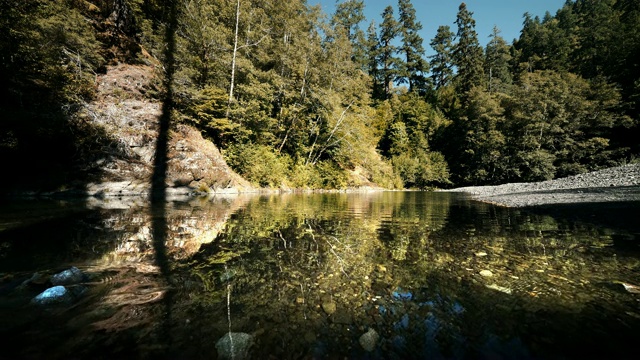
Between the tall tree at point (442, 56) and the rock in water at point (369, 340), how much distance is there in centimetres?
5578

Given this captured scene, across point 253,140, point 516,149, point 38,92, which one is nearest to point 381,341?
point 38,92

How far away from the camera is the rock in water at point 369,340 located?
1.73 m

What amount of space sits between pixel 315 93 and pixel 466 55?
3786 cm

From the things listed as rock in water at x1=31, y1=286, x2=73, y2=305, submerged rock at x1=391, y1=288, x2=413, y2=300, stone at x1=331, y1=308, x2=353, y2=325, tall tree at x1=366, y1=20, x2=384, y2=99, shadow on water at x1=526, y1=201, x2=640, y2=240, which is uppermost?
tall tree at x1=366, y1=20, x2=384, y2=99

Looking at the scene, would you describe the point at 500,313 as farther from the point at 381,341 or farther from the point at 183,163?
the point at 183,163

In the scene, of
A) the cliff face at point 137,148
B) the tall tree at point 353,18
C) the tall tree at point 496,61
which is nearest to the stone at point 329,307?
the cliff face at point 137,148

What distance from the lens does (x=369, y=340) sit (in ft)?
5.96

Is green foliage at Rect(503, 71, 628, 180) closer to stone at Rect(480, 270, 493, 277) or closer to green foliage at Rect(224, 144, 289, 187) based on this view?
green foliage at Rect(224, 144, 289, 187)

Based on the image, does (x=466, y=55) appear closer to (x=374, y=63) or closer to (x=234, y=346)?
(x=374, y=63)

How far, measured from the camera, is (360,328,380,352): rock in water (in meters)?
1.73

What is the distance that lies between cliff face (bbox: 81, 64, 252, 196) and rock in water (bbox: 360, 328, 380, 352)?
1474 cm

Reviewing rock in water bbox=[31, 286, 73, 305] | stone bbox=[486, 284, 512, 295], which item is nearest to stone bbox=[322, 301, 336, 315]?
stone bbox=[486, 284, 512, 295]

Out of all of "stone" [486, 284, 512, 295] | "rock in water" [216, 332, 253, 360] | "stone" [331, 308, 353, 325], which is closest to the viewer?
"rock in water" [216, 332, 253, 360]

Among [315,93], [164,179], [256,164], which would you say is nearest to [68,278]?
[164,179]
